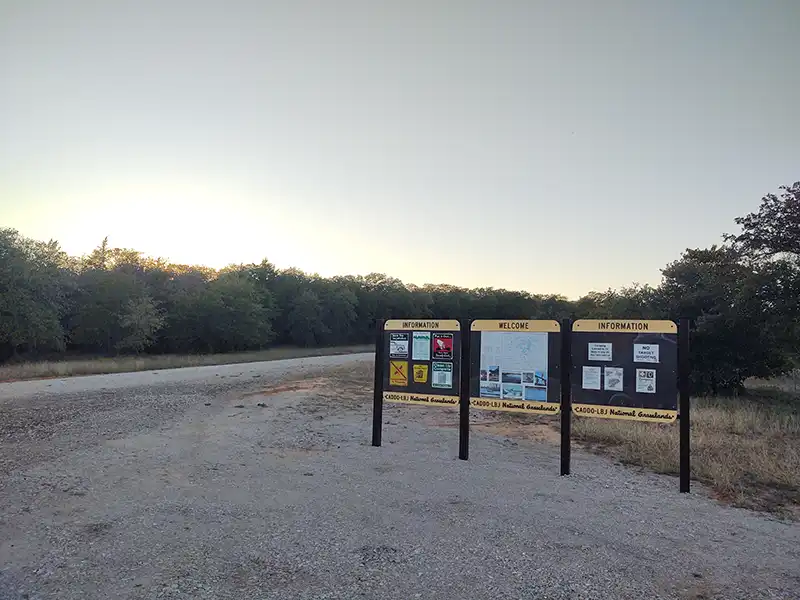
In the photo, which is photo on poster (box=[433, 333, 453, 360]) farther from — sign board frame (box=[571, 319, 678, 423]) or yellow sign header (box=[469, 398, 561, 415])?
sign board frame (box=[571, 319, 678, 423])

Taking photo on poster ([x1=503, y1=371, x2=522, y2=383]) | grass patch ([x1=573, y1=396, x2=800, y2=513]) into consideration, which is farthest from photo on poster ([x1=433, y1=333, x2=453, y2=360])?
grass patch ([x1=573, y1=396, x2=800, y2=513])

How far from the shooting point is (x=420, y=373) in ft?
28.7

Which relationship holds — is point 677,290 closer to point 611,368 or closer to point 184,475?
point 611,368

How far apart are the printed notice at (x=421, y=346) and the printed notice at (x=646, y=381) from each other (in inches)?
117

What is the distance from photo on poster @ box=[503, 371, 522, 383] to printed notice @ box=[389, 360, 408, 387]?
1.59 meters

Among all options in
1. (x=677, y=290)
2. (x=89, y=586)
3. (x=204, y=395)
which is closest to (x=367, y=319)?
(x=677, y=290)

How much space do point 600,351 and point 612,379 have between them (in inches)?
15.3

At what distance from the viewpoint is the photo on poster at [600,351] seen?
7.41m

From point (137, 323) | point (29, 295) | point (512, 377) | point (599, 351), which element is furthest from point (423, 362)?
point (137, 323)

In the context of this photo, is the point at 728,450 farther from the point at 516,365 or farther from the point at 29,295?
the point at 29,295

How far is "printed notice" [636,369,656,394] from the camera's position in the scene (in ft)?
23.4

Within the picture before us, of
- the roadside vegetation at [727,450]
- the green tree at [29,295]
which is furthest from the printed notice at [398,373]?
the green tree at [29,295]

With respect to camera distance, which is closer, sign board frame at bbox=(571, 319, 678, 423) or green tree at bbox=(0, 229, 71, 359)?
sign board frame at bbox=(571, 319, 678, 423)

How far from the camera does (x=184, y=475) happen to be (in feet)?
22.7
